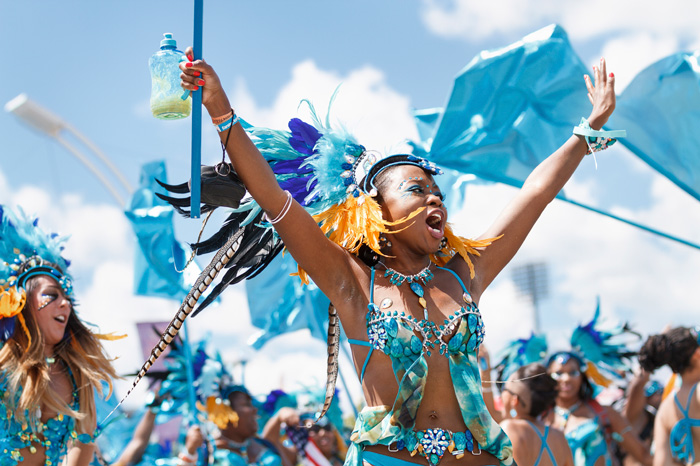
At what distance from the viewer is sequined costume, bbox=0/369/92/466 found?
4484 mm

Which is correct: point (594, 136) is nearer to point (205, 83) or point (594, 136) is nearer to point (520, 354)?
point (205, 83)

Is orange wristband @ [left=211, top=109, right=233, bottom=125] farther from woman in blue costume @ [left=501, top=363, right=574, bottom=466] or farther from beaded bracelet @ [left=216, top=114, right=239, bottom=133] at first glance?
woman in blue costume @ [left=501, top=363, right=574, bottom=466]

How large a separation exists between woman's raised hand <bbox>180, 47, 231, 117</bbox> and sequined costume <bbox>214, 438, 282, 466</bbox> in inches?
228

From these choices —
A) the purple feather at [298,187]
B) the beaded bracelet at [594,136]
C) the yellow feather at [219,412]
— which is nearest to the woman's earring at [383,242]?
the purple feather at [298,187]

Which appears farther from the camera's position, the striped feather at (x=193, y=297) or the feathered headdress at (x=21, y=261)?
the feathered headdress at (x=21, y=261)

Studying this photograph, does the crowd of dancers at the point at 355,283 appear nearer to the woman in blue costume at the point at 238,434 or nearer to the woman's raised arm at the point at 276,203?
the woman's raised arm at the point at 276,203

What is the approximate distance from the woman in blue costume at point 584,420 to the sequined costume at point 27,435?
435 cm

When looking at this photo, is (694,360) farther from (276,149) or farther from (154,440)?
(154,440)

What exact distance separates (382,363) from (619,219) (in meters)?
2.71

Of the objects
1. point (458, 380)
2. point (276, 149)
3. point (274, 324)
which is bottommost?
point (458, 380)

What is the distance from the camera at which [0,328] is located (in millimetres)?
4797

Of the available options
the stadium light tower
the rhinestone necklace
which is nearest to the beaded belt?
the rhinestone necklace

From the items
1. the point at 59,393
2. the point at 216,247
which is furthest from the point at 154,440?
the point at 216,247

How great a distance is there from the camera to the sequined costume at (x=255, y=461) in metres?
7.91
